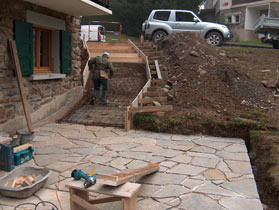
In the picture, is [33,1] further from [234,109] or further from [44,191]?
[234,109]

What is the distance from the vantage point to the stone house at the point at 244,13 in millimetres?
27200

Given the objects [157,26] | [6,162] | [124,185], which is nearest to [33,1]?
[6,162]

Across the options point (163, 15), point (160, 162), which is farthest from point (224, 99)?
point (163, 15)

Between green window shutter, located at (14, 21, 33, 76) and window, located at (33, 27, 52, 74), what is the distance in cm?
67

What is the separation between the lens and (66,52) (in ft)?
29.0

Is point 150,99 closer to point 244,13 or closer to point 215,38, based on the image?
point 215,38

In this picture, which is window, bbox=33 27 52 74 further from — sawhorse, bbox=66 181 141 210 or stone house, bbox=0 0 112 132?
sawhorse, bbox=66 181 141 210

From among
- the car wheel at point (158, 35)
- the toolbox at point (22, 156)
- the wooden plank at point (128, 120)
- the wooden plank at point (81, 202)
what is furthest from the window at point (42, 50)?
the car wheel at point (158, 35)

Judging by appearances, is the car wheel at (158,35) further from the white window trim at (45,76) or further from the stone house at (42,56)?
the white window trim at (45,76)

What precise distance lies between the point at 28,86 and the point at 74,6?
231cm

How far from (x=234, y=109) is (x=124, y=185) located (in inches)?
233

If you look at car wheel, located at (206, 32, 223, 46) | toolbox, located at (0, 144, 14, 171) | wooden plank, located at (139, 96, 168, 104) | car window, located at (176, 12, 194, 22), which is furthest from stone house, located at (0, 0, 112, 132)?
car wheel, located at (206, 32, 223, 46)

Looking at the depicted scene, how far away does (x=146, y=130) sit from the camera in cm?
793

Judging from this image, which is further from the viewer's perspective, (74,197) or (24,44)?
(24,44)
